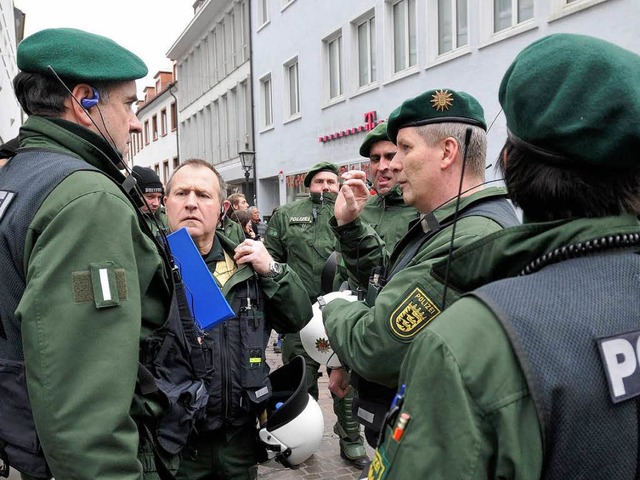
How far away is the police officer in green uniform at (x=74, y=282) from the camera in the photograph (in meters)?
1.30

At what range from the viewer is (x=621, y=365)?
835 mm

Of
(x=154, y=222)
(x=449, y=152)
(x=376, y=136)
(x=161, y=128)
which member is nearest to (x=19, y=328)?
(x=154, y=222)

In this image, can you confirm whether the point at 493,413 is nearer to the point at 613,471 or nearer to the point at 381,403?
the point at 613,471

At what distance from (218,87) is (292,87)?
7.88 meters

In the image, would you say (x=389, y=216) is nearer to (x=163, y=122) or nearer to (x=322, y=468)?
(x=322, y=468)

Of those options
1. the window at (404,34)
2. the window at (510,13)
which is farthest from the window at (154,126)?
the window at (510,13)

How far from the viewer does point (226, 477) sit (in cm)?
218

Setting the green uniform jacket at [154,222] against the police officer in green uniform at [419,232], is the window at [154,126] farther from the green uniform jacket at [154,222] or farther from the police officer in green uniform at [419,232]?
the police officer in green uniform at [419,232]

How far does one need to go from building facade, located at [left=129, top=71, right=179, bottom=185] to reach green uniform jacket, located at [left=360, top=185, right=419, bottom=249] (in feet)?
90.7

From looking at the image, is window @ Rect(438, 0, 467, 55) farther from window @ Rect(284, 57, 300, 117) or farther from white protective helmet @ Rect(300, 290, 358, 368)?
white protective helmet @ Rect(300, 290, 358, 368)

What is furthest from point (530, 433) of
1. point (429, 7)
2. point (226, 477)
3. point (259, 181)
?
point (259, 181)

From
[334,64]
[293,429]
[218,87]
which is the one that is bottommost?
[293,429]

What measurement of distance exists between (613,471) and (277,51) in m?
17.4

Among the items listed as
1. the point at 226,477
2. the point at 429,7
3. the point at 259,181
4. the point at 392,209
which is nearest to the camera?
the point at 226,477
